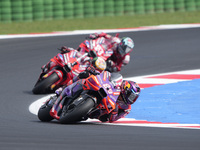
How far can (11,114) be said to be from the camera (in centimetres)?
916

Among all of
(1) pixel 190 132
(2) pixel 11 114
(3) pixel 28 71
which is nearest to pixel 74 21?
(3) pixel 28 71

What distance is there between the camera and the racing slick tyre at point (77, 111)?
25.6 feet

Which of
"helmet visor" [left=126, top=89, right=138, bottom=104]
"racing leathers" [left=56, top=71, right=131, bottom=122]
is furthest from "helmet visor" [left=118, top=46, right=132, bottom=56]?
"helmet visor" [left=126, top=89, right=138, bottom=104]

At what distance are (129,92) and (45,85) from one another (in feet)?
11.0

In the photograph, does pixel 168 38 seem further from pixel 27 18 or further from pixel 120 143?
pixel 120 143

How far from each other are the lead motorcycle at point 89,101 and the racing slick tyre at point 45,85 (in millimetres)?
2886

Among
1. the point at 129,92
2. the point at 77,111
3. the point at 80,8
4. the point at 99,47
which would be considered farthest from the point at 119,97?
the point at 80,8

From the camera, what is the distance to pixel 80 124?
810 cm

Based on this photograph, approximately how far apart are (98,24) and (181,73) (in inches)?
272

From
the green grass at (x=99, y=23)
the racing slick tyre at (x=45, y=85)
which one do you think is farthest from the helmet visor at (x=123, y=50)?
the green grass at (x=99, y=23)

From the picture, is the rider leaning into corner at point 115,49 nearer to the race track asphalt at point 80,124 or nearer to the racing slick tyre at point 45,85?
the race track asphalt at point 80,124

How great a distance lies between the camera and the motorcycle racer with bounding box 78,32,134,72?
1259cm

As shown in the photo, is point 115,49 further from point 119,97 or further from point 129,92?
point 129,92

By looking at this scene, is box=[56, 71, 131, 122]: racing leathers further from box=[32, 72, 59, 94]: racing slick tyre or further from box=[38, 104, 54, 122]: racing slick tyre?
box=[32, 72, 59, 94]: racing slick tyre
